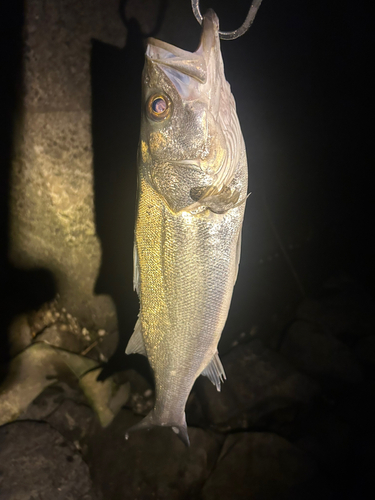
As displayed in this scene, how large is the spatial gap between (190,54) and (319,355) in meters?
3.61

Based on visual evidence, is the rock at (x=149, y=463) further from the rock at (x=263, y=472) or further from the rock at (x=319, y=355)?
the rock at (x=319, y=355)

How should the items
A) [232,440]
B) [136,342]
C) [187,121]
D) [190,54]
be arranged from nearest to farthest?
[190,54] → [187,121] → [136,342] → [232,440]

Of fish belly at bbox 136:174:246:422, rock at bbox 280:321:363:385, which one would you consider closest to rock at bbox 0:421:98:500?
fish belly at bbox 136:174:246:422

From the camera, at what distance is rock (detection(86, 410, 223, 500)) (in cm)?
246

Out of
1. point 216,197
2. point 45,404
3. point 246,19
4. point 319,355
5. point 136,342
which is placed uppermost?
point 246,19

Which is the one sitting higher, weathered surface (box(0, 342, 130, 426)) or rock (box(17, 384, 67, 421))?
weathered surface (box(0, 342, 130, 426))

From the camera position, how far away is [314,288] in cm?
448

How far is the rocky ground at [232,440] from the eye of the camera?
243 centimetres

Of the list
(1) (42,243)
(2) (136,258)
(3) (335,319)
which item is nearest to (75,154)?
(1) (42,243)

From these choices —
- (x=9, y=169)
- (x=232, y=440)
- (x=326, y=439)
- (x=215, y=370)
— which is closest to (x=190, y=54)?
(x=215, y=370)

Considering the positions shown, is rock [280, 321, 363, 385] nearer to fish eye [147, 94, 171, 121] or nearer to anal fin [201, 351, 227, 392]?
anal fin [201, 351, 227, 392]

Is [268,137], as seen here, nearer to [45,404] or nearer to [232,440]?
[232,440]

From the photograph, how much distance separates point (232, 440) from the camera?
8.91 ft

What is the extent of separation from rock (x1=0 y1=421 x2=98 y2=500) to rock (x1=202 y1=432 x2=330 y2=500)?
46.5 inches
